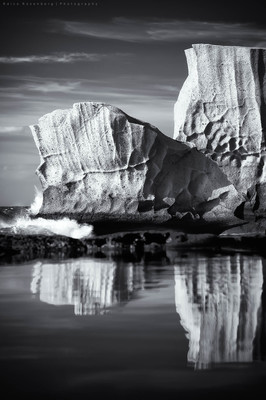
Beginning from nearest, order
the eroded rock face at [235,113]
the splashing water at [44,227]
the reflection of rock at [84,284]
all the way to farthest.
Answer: the reflection of rock at [84,284]
the splashing water at [44,227]
the eroded rock face at [235,113]

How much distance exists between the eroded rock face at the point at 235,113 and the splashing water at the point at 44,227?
14.4ft

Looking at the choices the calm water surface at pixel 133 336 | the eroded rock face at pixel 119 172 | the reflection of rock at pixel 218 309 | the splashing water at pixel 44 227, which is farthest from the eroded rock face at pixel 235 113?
the calm water surface at pixel 133 336

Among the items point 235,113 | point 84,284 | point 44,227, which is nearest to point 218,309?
point 84,284

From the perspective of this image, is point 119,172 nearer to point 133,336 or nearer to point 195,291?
point 195,291

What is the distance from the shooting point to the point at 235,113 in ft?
66.6

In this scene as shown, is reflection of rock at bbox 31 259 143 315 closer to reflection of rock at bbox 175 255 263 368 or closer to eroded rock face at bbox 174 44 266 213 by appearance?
reflection of rock at bbox 175 255 263 368

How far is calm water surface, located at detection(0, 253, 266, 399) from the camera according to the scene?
339 cm

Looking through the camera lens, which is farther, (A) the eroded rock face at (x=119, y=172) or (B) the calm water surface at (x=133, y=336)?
(A) the eroded rock face at (x=119, y=172)

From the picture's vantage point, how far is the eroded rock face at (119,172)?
18.5 metres

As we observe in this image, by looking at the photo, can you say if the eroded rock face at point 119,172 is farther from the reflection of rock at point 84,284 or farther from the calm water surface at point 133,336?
the calm water surface at point 133,336

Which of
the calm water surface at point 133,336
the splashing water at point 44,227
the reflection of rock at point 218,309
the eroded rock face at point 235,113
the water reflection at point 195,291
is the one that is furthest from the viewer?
the eroded rock face at point 235,113

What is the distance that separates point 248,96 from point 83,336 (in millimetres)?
16612

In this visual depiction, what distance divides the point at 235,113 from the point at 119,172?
398 cm

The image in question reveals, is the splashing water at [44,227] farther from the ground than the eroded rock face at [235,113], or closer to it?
closer to it
